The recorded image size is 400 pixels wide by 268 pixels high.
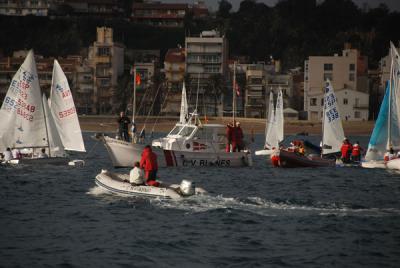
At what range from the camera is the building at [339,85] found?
5408 inches

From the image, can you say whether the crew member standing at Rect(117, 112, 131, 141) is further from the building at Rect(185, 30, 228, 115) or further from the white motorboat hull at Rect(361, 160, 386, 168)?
the building at Rect(185, 30, 228, 115)

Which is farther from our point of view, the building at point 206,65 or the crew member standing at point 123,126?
the building at point 206,65

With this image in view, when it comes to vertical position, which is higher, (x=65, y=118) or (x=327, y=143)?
(x=65, y=118)

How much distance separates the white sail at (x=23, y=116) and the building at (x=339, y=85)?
293 feet

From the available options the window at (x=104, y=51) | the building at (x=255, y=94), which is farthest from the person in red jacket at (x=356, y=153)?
the window at (x=104, y=51)

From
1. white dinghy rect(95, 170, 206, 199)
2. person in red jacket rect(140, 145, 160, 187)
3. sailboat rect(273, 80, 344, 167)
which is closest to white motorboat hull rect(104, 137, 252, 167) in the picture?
sailboat rect(273, 80, 344, 167)

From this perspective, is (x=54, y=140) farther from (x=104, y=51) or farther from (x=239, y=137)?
(x=104, y=51)

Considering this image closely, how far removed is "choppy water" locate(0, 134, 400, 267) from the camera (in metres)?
25.6

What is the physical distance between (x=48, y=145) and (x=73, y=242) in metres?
23.6

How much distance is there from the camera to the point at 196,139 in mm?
52906

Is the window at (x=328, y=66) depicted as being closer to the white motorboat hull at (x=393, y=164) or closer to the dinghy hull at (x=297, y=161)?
the dinghy hull at (x=297, y=161)

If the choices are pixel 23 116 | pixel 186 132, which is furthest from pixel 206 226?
pixel 186 132

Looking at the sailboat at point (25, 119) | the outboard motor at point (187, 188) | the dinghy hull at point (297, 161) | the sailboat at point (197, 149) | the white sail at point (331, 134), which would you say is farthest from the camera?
the white sail at point (331, 134)

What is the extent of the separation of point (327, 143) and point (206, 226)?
29729 mm
